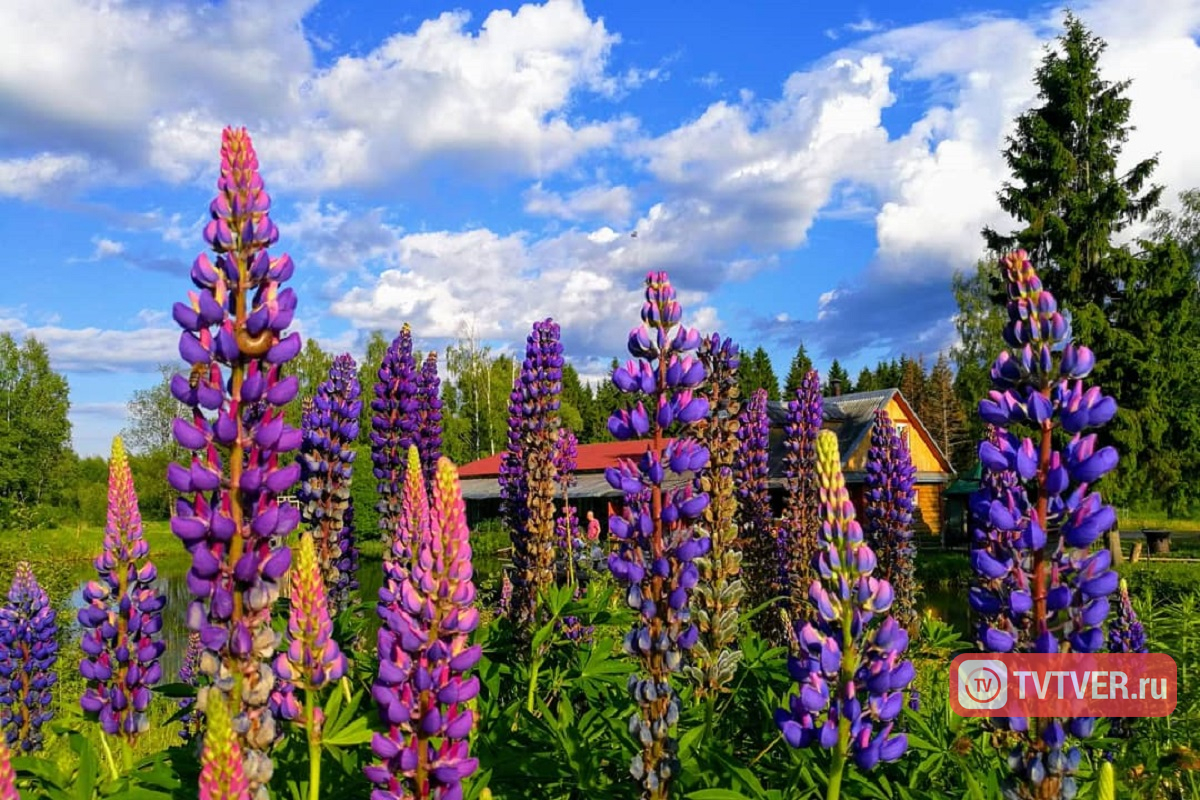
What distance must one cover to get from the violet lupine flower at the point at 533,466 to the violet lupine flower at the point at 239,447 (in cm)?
410

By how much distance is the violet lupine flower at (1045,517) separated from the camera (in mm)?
2719

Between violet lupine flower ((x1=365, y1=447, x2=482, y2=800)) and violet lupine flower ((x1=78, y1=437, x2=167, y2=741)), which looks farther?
violet lupine flower ((x1=78, y1=437, x2=167, y2=741))

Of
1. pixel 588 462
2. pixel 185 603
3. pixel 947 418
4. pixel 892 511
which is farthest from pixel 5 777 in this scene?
pixel 947 418

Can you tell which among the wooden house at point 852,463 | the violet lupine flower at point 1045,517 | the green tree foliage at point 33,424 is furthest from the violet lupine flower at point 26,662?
the green tree foliage at point 33,424

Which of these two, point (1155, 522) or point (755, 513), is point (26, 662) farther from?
point (1155, 522)

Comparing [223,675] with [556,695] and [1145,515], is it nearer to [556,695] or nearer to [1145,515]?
[556,695]

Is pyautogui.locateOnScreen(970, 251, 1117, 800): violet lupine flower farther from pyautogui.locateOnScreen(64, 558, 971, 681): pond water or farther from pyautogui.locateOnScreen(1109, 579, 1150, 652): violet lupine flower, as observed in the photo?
pyautogui.locateOnScreen(64, 558, 971, 681): pond water

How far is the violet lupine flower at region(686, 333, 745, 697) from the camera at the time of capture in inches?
171

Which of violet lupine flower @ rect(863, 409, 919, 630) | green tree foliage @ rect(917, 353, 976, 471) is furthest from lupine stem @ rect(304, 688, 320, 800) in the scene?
green tree foliage @ rect(917, 353, 976, 471)

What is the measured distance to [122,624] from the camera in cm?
400

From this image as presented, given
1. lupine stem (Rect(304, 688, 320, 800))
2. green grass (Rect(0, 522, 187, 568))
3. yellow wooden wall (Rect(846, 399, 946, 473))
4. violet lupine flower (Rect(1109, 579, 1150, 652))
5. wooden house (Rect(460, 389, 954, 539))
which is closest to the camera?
lupine stem (Rect(304, 688, 320, 800))

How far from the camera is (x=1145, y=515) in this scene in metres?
53.3

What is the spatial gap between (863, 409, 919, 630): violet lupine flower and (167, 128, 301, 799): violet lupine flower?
20.6 feet

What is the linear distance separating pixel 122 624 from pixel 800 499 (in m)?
6.16
